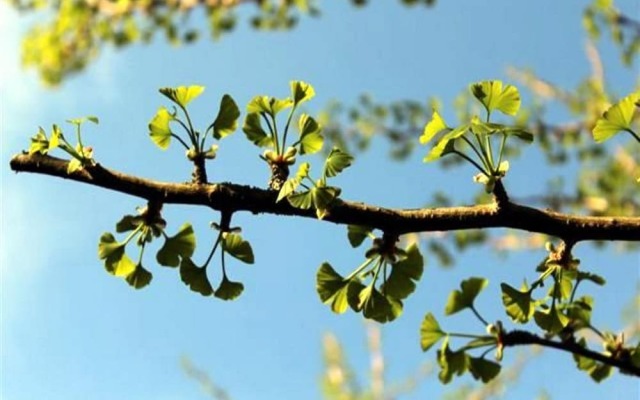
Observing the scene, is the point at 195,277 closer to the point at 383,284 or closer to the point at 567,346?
the point at 383,284

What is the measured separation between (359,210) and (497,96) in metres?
0.24

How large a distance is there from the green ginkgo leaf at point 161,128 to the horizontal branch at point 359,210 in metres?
0.14

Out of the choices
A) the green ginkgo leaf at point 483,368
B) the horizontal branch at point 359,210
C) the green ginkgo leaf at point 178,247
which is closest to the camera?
Result: the horizontal branch at point 359,210

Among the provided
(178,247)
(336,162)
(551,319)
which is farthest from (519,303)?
(178,247)

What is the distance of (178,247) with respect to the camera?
869mm

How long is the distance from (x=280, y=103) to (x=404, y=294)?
0.86 ft

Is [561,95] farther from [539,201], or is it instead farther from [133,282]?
[133,282]

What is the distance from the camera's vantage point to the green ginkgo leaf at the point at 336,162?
32.2 inches

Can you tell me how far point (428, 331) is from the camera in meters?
0.99

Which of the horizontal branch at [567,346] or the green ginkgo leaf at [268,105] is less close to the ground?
the green ginkgo leaf at [268,105]

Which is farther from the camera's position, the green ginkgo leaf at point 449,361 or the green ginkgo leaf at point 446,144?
the green ginkgo leaf at point 449,361

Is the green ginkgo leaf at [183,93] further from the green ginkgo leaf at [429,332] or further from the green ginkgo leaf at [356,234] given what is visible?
the green ginkgo leaf at [429,332]

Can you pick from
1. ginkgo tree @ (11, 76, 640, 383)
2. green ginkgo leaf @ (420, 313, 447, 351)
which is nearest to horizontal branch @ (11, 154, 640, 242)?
ginkgo tree @ (11, 76, 640, 383)

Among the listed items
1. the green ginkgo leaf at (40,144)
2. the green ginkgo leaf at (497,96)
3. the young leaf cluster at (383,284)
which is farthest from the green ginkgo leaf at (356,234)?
the green ginkgo leaf at (40,144)
